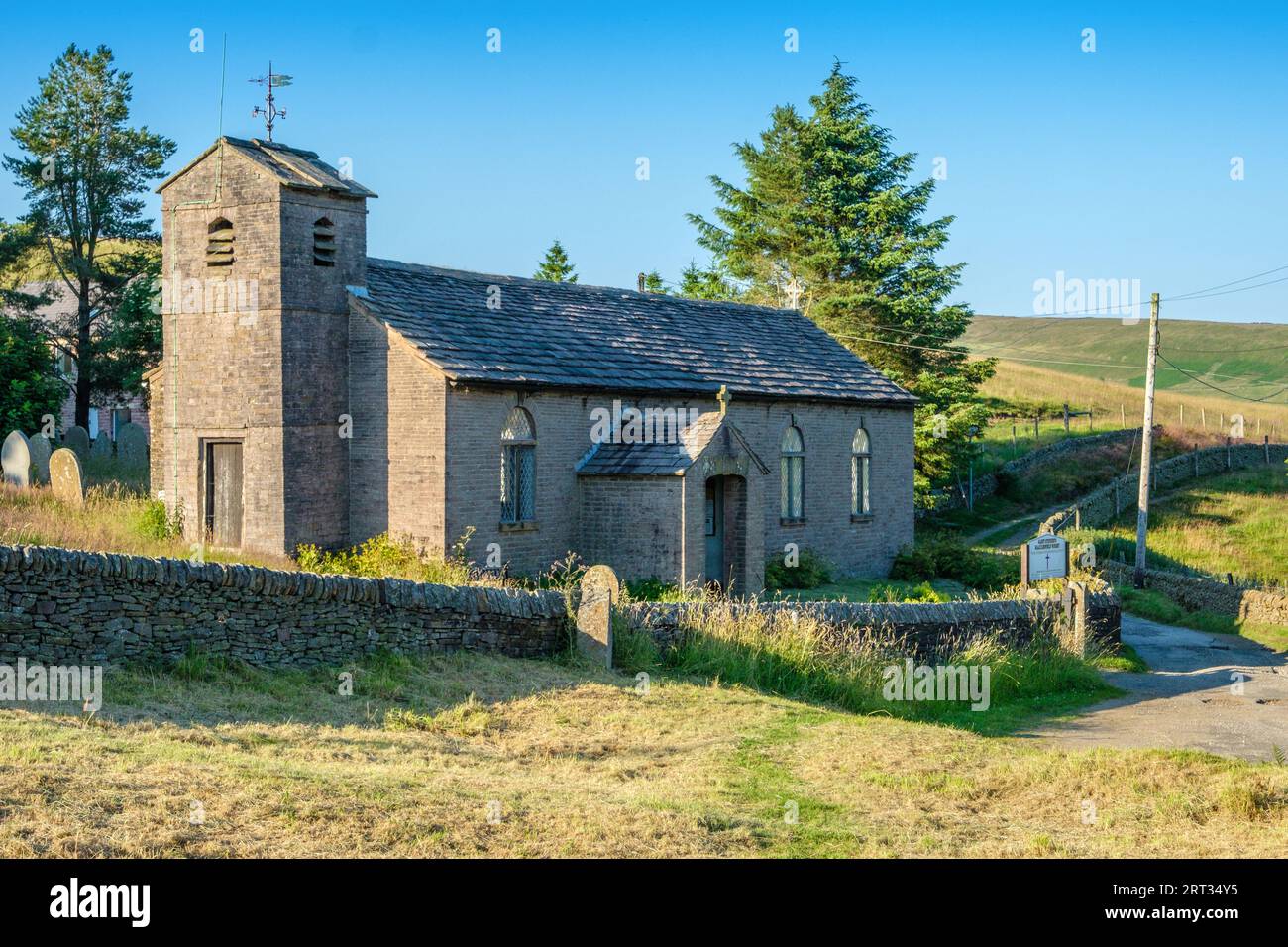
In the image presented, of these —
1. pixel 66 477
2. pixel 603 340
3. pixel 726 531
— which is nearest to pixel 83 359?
pixel 66 477

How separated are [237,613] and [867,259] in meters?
36.2

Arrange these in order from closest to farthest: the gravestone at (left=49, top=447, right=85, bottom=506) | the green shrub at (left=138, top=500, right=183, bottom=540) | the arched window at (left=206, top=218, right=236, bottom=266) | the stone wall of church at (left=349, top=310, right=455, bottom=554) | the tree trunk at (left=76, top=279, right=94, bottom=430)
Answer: the stone wall of church at (left=349, top=310, right=455, bottom=554)
the arched window at (left=206, top=218, right=236, bottom=266)
the green shrub at (left=138, top=500, right=183, bottom=540)
the gravestone at (left=49, top=447, right=85, bottom=506)
the tree trunk at (left=76, top=279, right=94, bottom=430)

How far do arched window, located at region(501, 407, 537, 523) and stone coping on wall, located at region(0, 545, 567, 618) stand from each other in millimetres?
6424

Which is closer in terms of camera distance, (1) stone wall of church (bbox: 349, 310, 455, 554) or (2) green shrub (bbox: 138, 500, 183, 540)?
(1) stone wall of church (bbox: 349, 310, 455, 554)

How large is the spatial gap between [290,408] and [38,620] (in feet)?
32.9

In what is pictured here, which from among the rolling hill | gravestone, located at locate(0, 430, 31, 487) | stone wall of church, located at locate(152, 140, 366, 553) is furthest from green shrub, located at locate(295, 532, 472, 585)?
the rolling hill

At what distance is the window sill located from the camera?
74.8 feet

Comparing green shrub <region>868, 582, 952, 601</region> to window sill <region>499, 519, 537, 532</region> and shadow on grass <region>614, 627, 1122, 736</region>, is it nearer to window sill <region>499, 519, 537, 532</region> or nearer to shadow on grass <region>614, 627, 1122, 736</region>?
shadow on grass <region>614, 627, 1122, 736</region>

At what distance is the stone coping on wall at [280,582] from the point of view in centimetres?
1273

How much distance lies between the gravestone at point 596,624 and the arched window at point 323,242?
9.35m

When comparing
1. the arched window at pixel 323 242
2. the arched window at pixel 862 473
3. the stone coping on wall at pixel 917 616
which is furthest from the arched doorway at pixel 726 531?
the arched window at pixel 323 242

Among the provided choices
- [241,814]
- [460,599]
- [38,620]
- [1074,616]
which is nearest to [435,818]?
[241,814]

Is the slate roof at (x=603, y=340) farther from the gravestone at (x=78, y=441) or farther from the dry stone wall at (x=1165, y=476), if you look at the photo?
the gravestone at (x=78, y=441)
